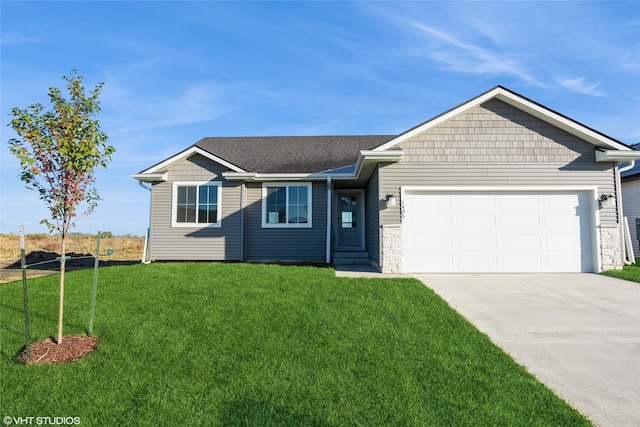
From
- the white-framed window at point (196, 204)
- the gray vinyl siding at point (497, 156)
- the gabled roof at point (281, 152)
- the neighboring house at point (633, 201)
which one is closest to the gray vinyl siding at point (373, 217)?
the gray vinyl siding at point (497, 156)

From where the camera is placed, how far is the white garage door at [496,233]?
9750mm

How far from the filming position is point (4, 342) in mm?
4508

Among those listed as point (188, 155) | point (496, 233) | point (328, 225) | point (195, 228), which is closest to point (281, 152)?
point (188, 155)

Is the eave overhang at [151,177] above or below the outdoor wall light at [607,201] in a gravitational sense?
above

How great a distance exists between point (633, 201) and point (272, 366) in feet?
62.1

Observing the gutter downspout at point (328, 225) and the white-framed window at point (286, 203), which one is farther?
the white-framed window at point (286, 203)

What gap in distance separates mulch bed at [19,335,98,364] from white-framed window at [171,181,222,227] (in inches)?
312

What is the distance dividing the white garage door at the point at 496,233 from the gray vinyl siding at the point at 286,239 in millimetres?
3544

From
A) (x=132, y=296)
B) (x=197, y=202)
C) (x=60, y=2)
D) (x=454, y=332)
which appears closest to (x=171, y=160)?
(x=197, y=202)

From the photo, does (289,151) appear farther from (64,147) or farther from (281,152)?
(64,147)

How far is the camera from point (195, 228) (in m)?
12.4

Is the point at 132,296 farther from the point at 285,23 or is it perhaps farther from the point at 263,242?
the point at 285,23

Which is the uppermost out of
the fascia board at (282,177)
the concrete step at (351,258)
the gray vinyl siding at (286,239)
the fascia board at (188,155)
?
the fascia board at (188,155)

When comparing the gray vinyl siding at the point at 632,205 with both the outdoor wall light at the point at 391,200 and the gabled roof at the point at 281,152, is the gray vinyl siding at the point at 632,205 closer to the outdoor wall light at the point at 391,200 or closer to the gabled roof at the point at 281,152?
the gabled roof at the point at 281,152
